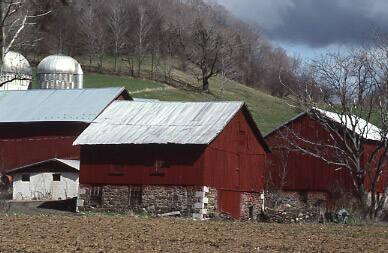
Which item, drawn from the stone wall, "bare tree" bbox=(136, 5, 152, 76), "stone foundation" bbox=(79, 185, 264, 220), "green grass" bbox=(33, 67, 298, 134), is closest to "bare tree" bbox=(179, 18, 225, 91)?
"green grass" bbox=(33, 67, 298, 134)

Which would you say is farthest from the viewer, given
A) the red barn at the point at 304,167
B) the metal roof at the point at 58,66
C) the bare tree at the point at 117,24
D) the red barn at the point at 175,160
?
the bare tree at the point at 117,24

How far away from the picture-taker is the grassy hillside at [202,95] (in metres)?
88.1

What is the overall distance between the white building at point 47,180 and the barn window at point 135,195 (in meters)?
7.73

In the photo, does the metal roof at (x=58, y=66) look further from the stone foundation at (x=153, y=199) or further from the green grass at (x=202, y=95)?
the stone foundation at (x=153, y=199)

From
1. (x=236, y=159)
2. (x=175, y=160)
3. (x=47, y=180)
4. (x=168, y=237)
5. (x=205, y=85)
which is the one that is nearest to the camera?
(x=168, y=237)

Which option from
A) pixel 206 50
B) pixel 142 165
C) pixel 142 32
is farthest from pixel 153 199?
pixel 142 32

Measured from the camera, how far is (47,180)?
161 feet

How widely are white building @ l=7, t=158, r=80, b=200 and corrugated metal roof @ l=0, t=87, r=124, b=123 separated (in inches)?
143

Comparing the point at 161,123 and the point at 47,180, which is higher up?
the point at 161,123

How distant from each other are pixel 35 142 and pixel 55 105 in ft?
9.63

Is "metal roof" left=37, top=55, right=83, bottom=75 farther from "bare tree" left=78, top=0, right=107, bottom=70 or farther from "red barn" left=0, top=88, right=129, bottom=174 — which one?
"bare tree" left=78, top=0, right=107, bottom=70

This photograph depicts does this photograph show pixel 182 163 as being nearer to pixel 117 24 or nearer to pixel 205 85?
pixel 205 85

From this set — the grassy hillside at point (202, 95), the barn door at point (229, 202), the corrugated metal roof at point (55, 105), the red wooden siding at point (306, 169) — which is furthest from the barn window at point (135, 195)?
the grassy hillside at point (202, 95)

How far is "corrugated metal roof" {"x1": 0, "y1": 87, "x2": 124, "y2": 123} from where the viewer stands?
51906 millimetres
